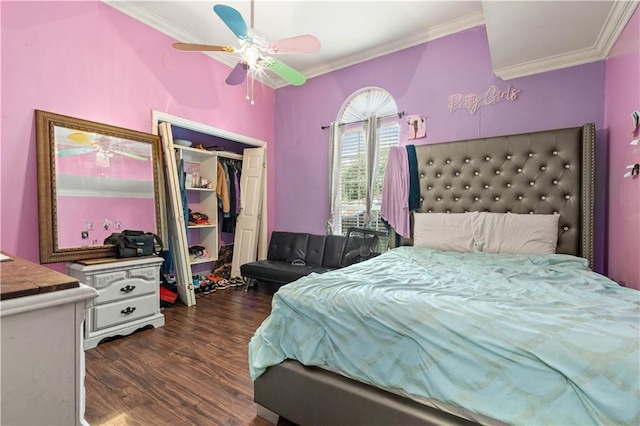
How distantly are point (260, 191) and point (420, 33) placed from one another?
2758 mm

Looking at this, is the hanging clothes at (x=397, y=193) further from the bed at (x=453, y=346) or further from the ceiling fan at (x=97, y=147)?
the ceiling fan at (x=97, y=147)

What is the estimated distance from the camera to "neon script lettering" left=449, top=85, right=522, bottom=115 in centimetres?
272

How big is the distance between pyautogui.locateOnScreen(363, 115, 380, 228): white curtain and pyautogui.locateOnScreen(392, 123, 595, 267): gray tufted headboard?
0.59 metres

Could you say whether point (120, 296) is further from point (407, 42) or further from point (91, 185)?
point (407, 42)

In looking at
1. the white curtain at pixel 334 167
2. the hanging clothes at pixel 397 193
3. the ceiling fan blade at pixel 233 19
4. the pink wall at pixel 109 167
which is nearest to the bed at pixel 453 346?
the hanging clothes at pixel 397 193

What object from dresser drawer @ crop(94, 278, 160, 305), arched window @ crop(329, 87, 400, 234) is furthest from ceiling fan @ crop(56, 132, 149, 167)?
arched window @ crop(329, 87, 400, 234)

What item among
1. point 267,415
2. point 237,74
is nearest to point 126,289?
point 267,415

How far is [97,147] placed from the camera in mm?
2695

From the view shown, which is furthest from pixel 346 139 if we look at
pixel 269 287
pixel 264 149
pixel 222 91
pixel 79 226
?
pixel 79 226

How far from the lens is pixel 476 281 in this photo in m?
1.54

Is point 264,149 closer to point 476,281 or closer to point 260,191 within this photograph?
point 260,191

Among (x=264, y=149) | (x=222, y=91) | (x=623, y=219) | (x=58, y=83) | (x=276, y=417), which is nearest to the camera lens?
(x=276, y=417)

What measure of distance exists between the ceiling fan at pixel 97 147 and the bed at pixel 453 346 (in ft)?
7.67

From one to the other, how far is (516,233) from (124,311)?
3.24 m
